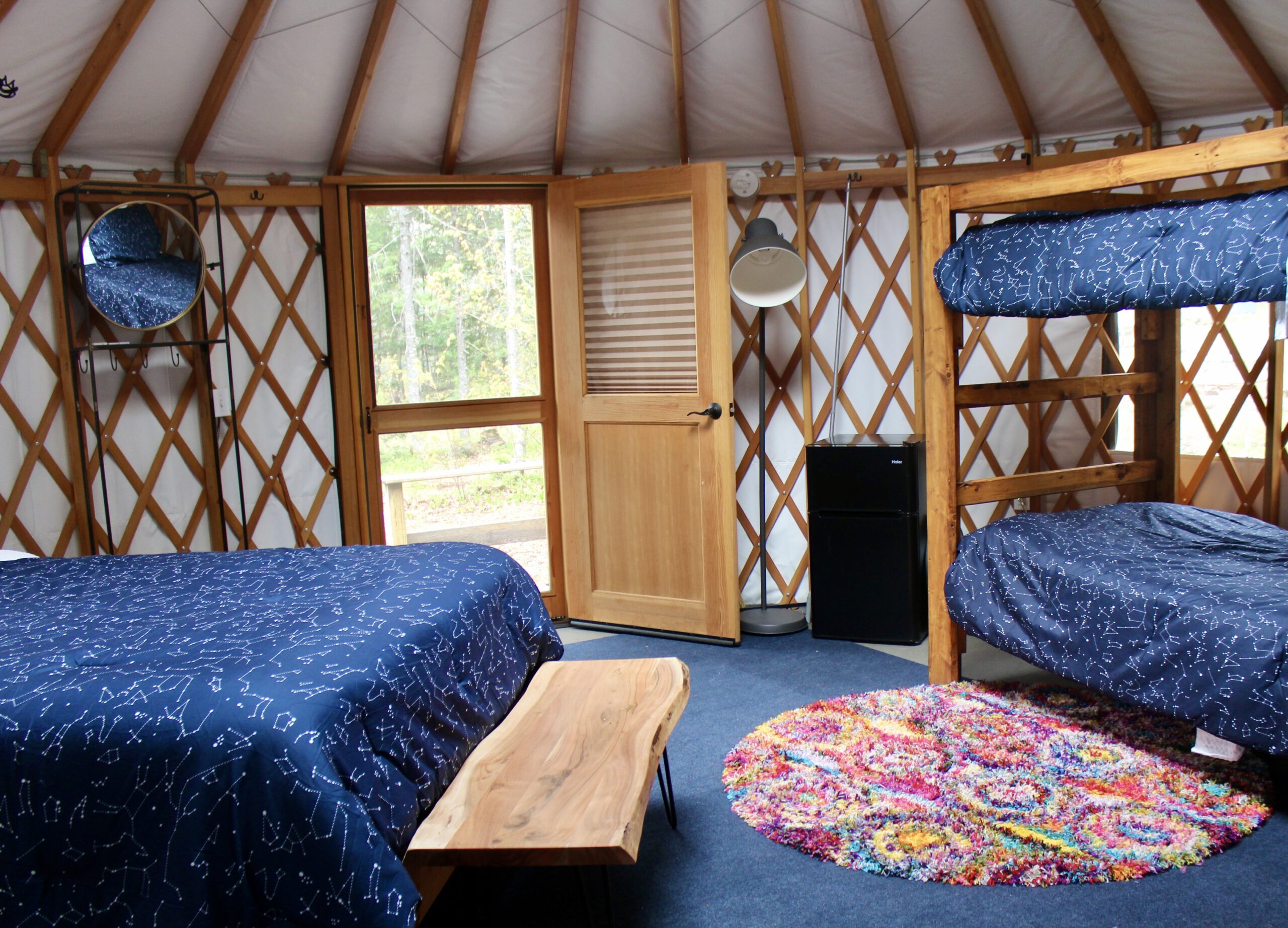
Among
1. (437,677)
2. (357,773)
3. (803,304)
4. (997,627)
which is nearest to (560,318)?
(803,304)

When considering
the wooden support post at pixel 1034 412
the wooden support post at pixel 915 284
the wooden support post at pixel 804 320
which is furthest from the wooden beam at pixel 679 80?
the wooden support post at pixel 1034 412

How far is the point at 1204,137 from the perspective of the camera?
3650mm

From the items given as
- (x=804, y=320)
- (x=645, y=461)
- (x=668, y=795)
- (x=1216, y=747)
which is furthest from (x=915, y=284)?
(x=668, y=795)

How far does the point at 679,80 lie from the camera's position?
3.57 meters

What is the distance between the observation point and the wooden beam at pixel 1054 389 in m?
3.06

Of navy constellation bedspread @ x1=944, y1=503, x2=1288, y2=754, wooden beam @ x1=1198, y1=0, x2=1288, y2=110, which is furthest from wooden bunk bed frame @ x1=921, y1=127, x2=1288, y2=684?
wooden beam @ x1=1198, y1=0, x2=1288, y2=110

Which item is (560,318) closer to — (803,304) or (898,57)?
(803,304)

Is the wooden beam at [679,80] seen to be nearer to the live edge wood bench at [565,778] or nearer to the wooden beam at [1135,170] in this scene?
the wooden beam at [1135,170]

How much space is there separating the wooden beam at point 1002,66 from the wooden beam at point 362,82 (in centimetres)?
190

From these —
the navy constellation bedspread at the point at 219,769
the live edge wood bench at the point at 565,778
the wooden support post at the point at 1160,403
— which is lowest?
the live edge wood bench at the point at 565,778

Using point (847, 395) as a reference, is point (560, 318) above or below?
above

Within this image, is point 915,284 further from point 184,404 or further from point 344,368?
point 184,404

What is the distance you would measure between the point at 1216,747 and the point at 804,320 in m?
2.16

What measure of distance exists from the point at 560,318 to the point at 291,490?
3.94ft
